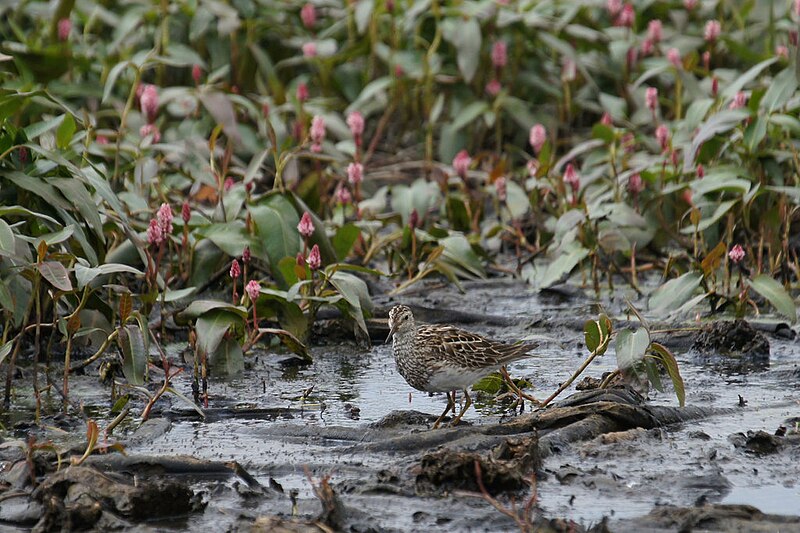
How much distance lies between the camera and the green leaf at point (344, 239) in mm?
8711

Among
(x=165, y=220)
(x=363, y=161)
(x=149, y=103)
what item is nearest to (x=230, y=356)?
(x=165, y=220)

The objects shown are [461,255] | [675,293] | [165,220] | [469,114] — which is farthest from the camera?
[469,114]

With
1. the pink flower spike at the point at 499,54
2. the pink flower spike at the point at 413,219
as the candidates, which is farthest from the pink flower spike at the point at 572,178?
the pink flower spike at the point at 499,54

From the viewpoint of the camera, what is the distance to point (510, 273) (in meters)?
9.83

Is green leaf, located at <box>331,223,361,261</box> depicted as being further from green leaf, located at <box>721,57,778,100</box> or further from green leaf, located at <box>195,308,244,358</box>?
green leaf, located at <box>721,57,778,100</box>

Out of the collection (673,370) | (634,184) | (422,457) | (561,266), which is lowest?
(422,457)

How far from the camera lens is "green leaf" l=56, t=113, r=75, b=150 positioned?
746 centimetres

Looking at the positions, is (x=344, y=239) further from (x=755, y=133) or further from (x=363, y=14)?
(x=363, y=14)

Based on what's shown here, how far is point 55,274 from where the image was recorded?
6.10 meters

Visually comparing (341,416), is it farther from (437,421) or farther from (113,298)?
(113,298)

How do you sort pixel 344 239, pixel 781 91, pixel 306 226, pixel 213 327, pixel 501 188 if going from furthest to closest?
pixel 501 188 < pixel 781 91 < pixel 344 239 < pixel 306 226 < pixel 213 327

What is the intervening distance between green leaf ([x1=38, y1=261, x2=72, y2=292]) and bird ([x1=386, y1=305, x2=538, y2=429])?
164 cm

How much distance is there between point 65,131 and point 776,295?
3990mm

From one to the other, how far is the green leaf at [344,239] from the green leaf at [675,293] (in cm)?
198
